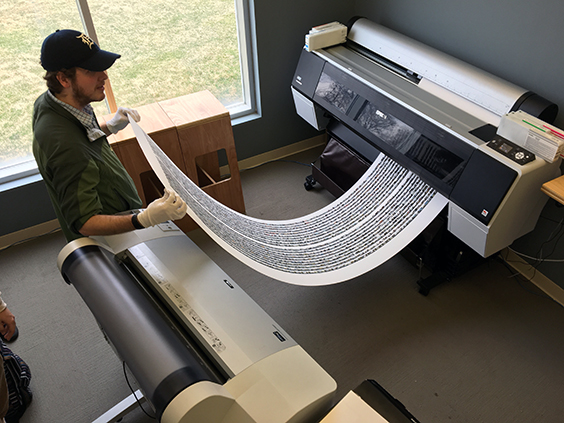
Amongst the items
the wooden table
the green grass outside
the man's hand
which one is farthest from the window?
the wooden table

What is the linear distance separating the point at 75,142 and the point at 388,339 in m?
1.53

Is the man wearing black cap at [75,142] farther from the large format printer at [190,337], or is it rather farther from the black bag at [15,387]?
the black bag at [15,387]

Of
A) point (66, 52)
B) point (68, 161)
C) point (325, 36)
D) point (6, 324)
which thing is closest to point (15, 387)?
point (6, 324)

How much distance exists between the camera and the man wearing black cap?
1382 mm

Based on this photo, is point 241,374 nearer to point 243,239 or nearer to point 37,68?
point 243,239

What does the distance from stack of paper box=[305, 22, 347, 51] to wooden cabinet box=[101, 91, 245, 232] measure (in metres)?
0.59

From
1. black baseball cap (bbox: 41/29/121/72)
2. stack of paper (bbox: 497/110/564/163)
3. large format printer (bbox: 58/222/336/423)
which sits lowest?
large format printer (bbox: 58/222/336/423)

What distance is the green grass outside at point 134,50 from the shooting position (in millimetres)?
2184

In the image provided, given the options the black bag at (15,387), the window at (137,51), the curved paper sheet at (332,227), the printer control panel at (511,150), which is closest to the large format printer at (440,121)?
the printer control panel at (511,150)

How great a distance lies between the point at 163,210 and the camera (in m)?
1.37

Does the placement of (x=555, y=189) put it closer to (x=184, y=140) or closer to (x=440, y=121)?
(x=440, y=121)

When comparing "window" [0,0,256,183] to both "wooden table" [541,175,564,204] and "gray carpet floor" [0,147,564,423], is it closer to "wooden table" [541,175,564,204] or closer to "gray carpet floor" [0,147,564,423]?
→ "gray carpet floor" [0,147,564,423]

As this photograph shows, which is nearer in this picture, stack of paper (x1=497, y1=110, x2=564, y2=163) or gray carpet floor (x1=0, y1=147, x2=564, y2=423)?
stack of paper (x1=497, y1=110, x2=564, y2=163)

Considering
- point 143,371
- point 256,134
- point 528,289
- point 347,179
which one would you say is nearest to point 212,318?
point 143,371
